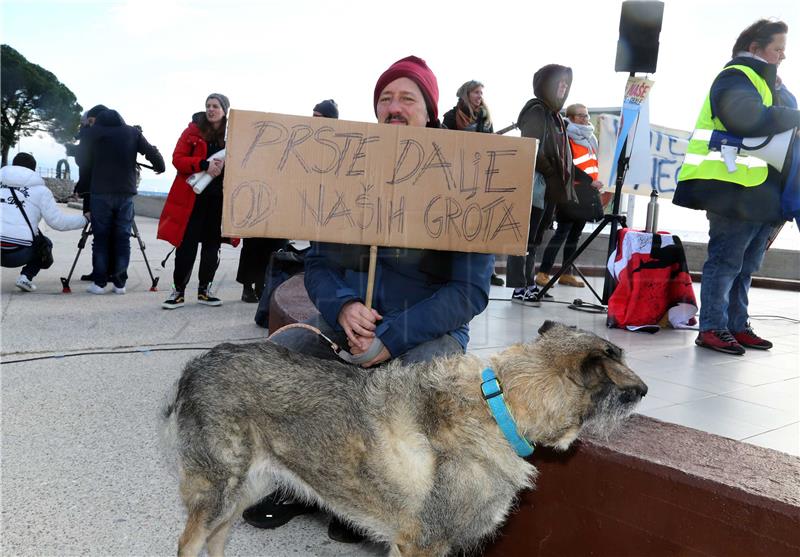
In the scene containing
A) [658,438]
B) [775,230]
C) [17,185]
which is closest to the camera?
[658,438]

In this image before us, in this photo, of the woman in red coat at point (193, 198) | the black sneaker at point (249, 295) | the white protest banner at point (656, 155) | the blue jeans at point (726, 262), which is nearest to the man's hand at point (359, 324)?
the blue jeans at point (726, 262)

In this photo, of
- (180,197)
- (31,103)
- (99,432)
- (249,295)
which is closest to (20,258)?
(180,197)

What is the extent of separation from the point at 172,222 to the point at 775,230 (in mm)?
→ 6718

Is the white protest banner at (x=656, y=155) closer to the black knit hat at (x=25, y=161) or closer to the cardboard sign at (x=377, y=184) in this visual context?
the cardboard sign at (x=377, y=184)

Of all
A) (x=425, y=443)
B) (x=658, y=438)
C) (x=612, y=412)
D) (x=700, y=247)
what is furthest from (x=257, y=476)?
(x=700, y=247)

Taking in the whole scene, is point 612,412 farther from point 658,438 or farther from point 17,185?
point 17,185

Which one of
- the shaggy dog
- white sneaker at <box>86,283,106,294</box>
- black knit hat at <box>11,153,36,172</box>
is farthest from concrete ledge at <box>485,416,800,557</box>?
black knit hat at <box>11,153,36,172</box>

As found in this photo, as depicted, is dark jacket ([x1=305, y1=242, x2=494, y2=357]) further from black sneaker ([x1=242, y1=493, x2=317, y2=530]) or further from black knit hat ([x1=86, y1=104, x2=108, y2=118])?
black knit hat ([x1=86, y1=104, x2=108, y2=118])

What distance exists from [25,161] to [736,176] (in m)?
8.81

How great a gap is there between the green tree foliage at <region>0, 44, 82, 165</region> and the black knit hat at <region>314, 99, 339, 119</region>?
2177 inches

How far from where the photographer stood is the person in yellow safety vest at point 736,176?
17.6 ft

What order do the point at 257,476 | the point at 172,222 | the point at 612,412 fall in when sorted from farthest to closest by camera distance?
1. the point at 172,222
2. the point at 257,476
3. the point at 612,412

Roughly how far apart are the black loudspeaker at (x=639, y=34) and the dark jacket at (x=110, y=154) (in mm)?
6668

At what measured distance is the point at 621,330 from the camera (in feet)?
22.4
